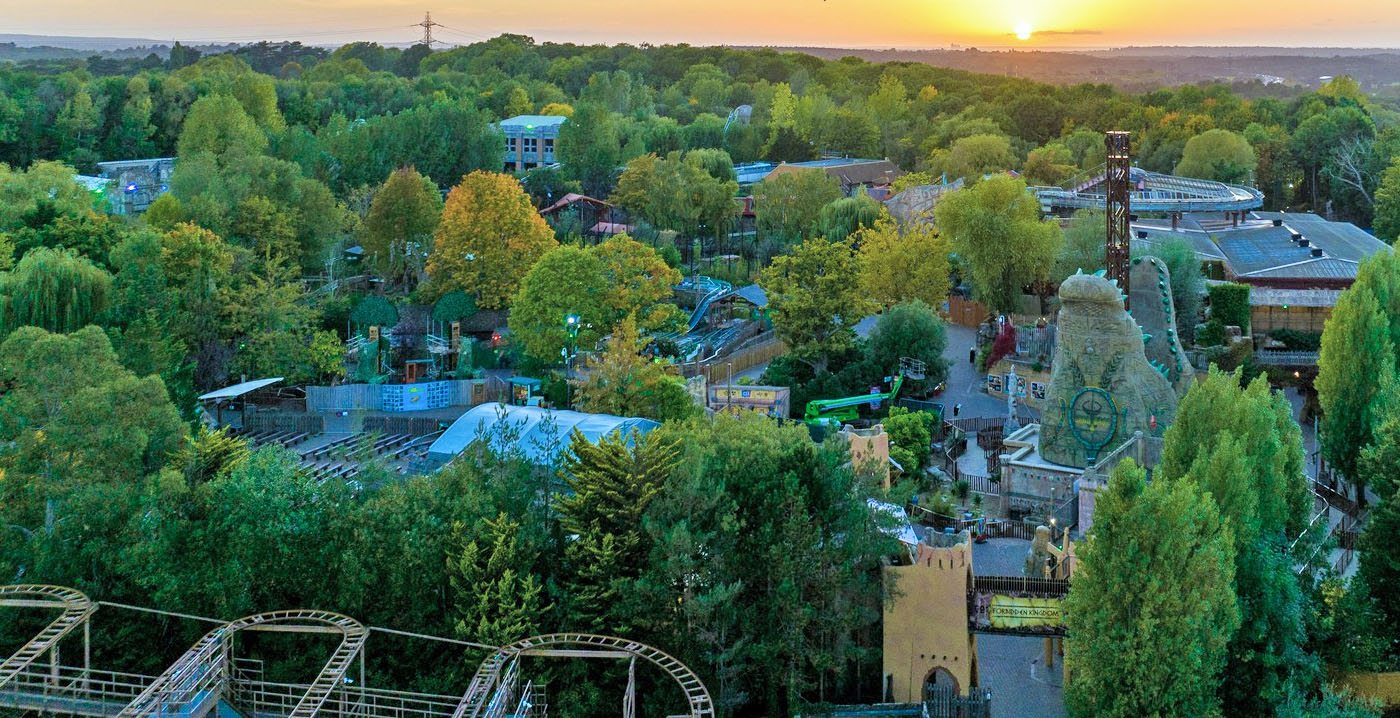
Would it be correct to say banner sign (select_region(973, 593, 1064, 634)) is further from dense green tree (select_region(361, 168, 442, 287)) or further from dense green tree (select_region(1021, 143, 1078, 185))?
dense green tree (select_region(1021, 143, 1078, 185))

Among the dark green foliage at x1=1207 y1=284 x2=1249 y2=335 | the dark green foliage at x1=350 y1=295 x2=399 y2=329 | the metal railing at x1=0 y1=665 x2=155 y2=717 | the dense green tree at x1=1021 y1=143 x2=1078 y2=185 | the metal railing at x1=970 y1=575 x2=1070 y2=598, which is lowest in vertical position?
the metal railing at x1=0 y1=665 x2=155 y2=717

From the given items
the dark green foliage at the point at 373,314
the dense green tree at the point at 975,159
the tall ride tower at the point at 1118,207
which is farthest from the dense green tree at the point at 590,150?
the tall ride tower at the point at 1118,207

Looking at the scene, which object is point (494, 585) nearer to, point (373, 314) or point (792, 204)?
point (373, 314)

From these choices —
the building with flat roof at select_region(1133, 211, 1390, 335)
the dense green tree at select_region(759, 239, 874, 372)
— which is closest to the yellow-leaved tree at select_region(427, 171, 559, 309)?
the dense green tree at select_region(759, 239, 874, 372)

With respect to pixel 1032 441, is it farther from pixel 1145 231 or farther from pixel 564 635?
pixel 1145 231

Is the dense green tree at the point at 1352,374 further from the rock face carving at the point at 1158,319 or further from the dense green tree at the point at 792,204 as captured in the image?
the dense green tree at the point at 792,204

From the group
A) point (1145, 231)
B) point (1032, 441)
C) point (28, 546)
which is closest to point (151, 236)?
point (28, 546)
